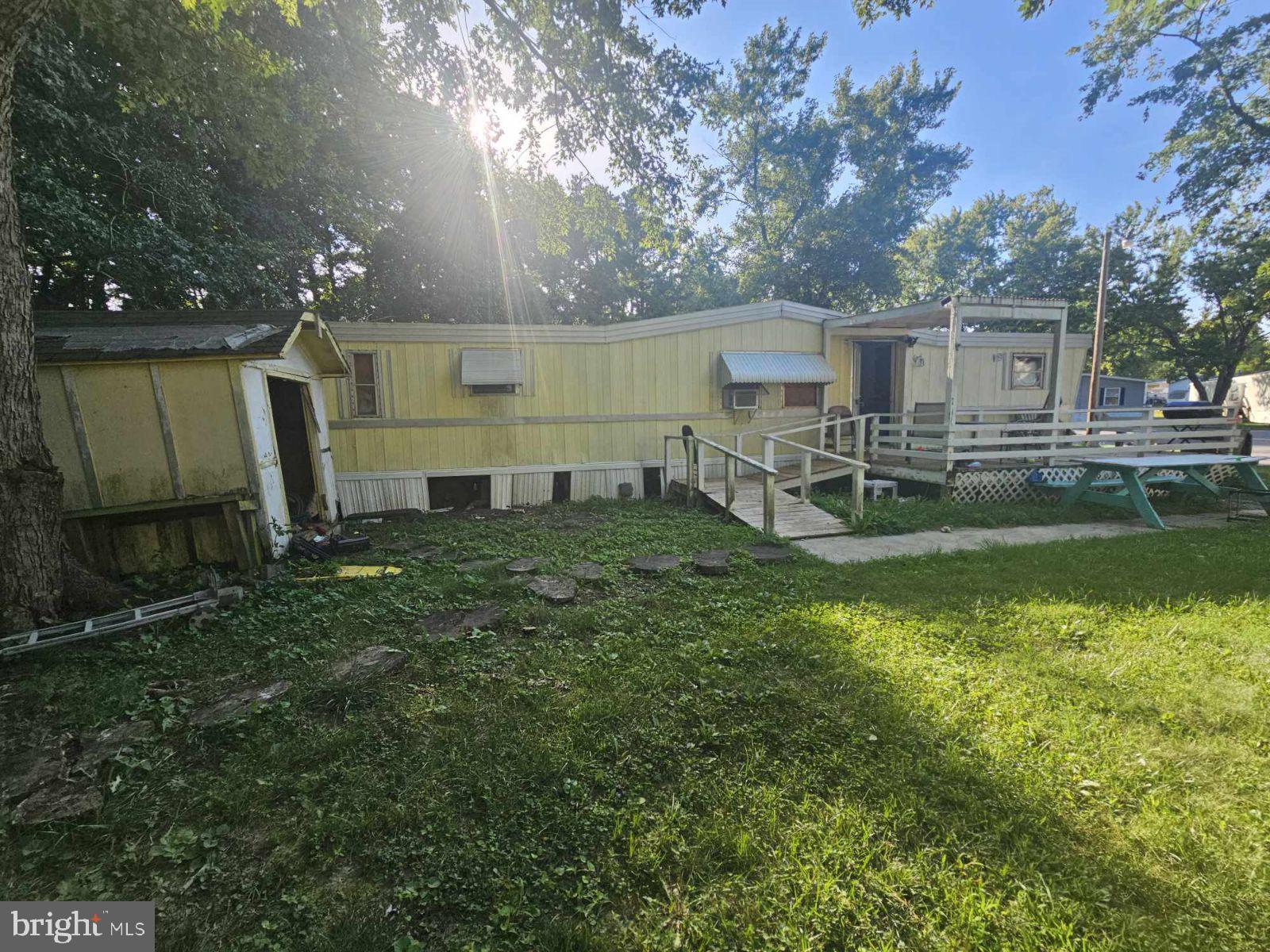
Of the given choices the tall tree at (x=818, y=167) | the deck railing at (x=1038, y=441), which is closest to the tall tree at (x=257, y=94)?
the deck railing at (x=1038, y=441)

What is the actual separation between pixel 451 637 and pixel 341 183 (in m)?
10.5

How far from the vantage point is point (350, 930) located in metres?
1.48

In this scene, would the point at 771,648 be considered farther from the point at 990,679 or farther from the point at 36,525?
the point at 36,525

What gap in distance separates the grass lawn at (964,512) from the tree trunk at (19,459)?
282 inches

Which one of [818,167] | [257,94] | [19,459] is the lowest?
[19,459]

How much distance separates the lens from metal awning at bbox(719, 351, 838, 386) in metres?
8.48

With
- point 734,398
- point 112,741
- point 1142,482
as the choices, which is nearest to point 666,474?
point 734,398

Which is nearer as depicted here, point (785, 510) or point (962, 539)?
point (962, 539)

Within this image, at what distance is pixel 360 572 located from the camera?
459cm

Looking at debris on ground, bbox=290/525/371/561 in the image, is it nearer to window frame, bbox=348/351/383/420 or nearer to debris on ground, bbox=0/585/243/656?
debris on ground, bbox=0/585/243/656

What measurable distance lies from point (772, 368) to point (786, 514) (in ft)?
10.2

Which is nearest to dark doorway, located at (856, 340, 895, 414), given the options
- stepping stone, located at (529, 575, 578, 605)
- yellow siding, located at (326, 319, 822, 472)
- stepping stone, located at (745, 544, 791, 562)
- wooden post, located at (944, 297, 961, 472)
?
yellow siding, located at (326, 319, 822, 472)

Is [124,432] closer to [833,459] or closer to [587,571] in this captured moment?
[587,571]

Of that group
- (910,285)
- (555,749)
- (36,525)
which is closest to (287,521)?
(36,525)
